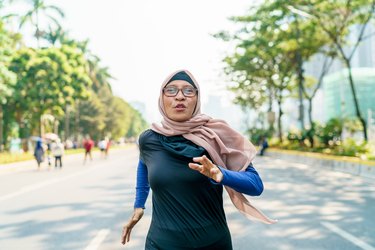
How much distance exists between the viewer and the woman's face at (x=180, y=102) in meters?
2.53

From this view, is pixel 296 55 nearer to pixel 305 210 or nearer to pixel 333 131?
pixel 333 131

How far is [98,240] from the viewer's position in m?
6.68

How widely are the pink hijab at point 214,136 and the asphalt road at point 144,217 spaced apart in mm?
3850

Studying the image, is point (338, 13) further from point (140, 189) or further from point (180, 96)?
point (180, 96)

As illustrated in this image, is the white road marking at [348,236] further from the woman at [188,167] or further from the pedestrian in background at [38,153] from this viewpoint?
the pedestrian in background at [38,153]

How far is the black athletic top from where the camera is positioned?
8.14 feet

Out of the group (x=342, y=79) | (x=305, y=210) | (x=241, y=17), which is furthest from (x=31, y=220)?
(x=342, y=79)

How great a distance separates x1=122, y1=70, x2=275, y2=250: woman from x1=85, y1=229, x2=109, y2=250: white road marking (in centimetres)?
387

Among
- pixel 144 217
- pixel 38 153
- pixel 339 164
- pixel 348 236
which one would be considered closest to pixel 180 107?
pixel 348 236

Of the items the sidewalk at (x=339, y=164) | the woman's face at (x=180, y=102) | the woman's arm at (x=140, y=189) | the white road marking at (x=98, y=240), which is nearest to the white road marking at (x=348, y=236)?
the white road marking at (x=98, y=240)

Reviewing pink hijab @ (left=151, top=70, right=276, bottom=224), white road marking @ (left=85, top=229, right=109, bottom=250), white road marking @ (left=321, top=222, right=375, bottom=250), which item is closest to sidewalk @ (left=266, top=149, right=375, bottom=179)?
white road marking @ (left=321, top=222, right=375, bottom=250)

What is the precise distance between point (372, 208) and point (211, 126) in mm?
7941

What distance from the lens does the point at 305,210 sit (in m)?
9.23

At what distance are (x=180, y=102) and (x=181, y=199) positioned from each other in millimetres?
507
